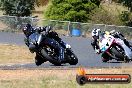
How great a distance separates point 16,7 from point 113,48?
32818 millimetres

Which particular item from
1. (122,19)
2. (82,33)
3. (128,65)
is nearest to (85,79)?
(128,65)

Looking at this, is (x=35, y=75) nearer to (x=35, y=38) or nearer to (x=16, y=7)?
(x=35, y=38)

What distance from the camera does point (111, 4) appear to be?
56.1 meters

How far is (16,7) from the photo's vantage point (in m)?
46.7

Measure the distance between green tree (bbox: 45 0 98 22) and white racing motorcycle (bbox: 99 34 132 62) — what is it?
30.0 metres

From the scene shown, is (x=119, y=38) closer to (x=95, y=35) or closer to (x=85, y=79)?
(x=95, y=35)

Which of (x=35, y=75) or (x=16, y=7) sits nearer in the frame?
(x=35, y=75)

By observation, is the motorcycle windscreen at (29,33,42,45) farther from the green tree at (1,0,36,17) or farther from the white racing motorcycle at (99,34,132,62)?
the green tree at (1,0,36,17)

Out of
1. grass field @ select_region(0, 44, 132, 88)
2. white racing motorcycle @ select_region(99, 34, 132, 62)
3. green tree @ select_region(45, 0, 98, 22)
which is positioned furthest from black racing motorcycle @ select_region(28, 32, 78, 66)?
green tree @ select_region(45, 0, 98, 22)

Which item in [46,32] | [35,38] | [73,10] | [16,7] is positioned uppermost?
[46,32]

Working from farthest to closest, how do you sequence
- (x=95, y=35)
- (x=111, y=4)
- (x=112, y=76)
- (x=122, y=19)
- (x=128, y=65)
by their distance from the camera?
(x=111, y=4), (x=122, y=19), (x=128, y=65), (x=95, y=35), (x=112, y=76)

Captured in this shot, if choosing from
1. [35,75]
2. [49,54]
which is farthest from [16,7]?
[49,54]

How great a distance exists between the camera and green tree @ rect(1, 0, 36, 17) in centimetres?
4688

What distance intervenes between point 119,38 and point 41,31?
327 centimetres
